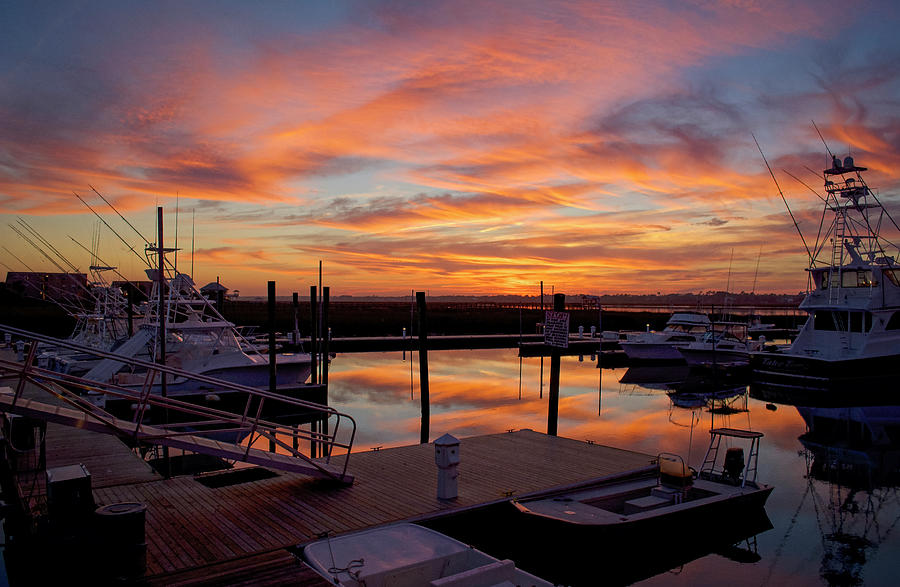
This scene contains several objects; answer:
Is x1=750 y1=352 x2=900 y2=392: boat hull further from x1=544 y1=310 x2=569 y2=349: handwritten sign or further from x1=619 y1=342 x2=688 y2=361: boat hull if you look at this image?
x1=544 y1=310 x2=569 y2=349: handwritten sign

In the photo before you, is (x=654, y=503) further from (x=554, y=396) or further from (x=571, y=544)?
(x=554, y=396)

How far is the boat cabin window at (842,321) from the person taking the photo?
3481 centimetres

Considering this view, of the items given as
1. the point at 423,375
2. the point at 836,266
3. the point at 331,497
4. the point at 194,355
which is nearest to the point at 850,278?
the point at 836,266

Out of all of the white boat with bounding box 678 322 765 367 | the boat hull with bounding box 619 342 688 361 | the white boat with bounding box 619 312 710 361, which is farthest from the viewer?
the boat hull with bounding box 619 342 688 361

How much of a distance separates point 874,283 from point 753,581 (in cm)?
3035

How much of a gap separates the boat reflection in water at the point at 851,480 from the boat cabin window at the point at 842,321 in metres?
6.03

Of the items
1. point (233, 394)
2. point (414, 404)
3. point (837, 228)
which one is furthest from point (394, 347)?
point (837, 228)

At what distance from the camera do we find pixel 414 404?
2998 centimetres

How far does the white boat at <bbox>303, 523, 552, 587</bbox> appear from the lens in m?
7.39

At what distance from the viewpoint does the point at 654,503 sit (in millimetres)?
11930

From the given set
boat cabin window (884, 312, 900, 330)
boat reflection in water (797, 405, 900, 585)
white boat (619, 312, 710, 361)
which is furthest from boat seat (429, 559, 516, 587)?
white boat (619, 312, 710, 361)

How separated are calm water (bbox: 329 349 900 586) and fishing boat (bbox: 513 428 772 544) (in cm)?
70

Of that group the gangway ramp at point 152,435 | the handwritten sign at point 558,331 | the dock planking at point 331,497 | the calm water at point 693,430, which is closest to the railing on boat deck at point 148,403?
the gangway ramp at point 152,435

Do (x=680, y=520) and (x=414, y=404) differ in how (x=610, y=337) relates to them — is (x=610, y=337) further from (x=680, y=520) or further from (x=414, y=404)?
(x=680, y=520)
